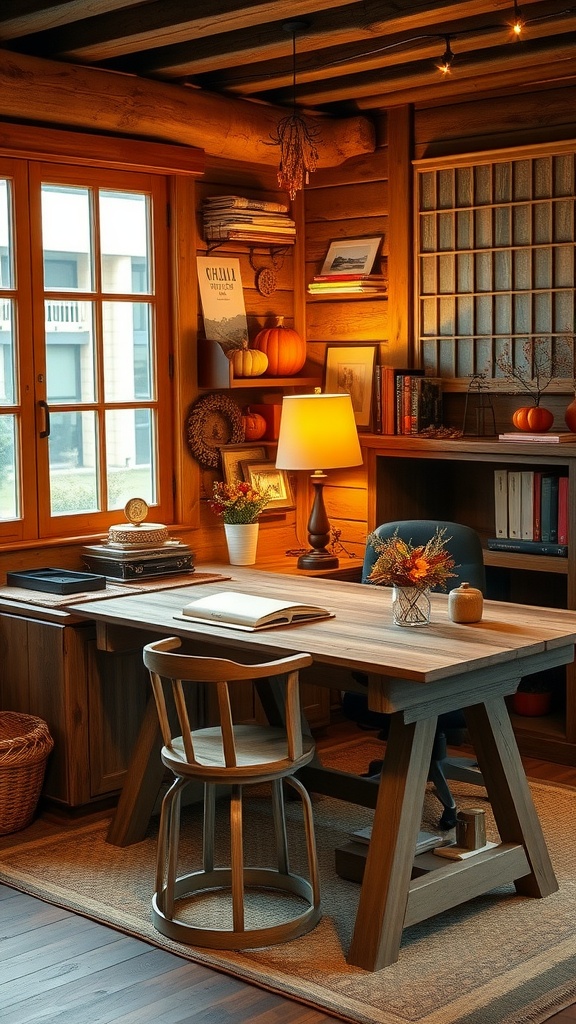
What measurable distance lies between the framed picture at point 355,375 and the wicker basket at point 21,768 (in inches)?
83.8

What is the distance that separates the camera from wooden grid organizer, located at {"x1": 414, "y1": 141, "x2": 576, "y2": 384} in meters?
5.02

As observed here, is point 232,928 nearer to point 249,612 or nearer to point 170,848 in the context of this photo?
point 170,848

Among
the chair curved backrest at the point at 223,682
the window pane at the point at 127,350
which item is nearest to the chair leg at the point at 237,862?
the chair curved backrest at the point at 223,682

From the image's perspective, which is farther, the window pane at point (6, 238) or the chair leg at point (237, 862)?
the window pane at point (6, 238)

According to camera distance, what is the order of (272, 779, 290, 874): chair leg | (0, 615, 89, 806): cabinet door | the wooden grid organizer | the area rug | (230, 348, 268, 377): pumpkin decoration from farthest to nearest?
(230, 348, 268, 377): pumpkin decoration, the wooden grid organizer, (0, 615, 89, 806): cabinet door, (272, 779, 290, 874): chair leg, the area rug

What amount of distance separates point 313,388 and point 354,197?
89cm

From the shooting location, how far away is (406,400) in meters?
5.36

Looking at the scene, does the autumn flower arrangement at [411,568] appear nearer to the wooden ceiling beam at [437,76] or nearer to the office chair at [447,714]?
the office chair at [447,714]

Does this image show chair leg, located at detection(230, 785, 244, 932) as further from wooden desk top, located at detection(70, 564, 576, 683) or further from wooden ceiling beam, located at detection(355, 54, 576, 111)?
wooden ceiling beam, located at detection(355, 54, 576, 111)

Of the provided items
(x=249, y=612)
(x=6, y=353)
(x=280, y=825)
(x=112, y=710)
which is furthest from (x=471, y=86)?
(x=280, y=825)

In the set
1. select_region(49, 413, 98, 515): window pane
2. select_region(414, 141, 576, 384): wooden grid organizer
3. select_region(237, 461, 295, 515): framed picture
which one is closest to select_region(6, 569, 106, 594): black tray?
select_region(49, 413, 98, 515): window pane

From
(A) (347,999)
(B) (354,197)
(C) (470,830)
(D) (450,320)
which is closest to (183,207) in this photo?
(B) (354,197)

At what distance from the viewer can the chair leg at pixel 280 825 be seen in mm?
3580

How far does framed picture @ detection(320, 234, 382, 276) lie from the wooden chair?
2601 millimetres
